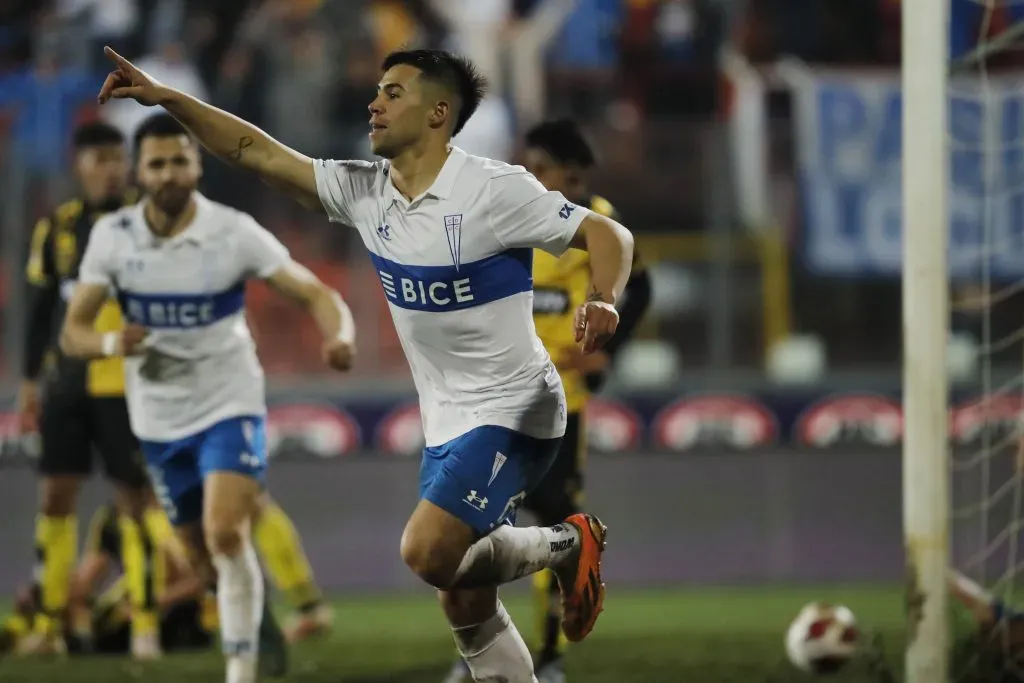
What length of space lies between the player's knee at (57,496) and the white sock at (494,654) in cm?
365

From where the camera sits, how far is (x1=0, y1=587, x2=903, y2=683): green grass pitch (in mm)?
6512

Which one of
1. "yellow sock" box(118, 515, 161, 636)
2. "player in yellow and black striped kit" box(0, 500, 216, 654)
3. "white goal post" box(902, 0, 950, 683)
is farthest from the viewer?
"player in yellow and black striped kit" box(0, 500, 216, 654)

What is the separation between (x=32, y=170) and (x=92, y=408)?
247 cm

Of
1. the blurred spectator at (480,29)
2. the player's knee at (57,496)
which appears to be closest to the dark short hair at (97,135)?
the player's knee at (57,496)

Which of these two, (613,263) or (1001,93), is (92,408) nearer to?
(613,263)

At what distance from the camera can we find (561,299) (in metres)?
6.41

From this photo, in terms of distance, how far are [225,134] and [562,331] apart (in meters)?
2.20

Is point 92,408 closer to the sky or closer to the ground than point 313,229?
closer to the ground

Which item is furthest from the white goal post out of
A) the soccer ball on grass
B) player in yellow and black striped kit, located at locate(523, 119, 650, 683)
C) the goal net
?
the goal net

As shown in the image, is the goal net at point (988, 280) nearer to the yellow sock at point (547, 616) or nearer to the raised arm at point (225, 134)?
the yellow sock at point (547, 616)

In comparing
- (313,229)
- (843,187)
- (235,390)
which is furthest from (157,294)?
(843,187)

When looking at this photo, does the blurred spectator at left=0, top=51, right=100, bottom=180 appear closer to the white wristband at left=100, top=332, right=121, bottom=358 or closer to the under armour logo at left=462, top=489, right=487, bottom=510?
the white wristband at left=100, top=332, right=121, bottom=358

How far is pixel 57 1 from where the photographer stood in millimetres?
10992

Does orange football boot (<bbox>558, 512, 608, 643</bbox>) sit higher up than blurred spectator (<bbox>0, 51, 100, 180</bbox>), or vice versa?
blurred spectator (<bbox>0, 51, 100, 180</bbox>)
